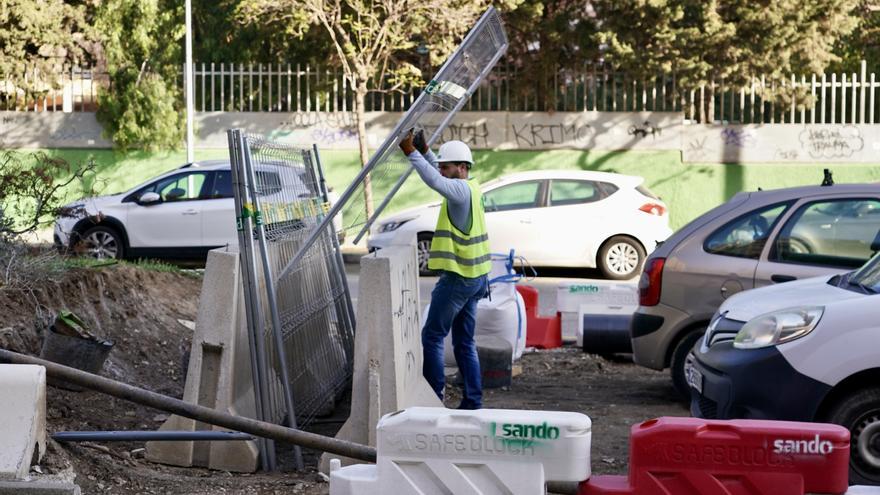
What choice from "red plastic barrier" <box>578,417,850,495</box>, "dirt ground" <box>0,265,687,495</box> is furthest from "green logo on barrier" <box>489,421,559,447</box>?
"dirt ground" <box>0,265,687,495</box>

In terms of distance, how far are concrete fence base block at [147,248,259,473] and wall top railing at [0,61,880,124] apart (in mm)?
17362

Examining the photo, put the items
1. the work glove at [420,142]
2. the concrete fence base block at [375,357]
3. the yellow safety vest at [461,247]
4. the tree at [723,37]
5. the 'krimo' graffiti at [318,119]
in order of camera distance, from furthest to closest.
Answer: the 'krimo' graffiti at [318,119]
the tree at [723,37]
the yellow safety vest at [461,247]
the work glove at [420,142]
the concrete fence base block at [375,357]

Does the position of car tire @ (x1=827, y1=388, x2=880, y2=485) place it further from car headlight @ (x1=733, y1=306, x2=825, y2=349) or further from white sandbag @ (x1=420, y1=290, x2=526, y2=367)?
white sandbag @ (x1=420, y1=290, x2=526, y2=367)

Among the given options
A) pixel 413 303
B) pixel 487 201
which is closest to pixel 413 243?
pixel 413 303

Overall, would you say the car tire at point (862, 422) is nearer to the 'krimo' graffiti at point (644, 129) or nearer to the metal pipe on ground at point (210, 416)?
the metal pipe on ground at point (210, 416)

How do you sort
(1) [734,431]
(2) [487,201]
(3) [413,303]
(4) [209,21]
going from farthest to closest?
(4) [209,21]
(2) [487,201]
(3) [413,303]
(1) [734,431]

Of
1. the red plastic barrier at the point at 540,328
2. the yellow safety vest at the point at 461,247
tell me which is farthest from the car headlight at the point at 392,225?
the yellow safety vest at the point at 461,247

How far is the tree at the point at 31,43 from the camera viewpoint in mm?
23953

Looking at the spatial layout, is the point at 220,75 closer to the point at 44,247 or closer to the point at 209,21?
the point at 209,21

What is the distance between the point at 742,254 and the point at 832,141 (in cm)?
1562

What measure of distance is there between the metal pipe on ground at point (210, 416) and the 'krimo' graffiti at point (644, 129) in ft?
62.5

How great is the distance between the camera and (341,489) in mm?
4699

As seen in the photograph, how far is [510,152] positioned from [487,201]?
5945mm

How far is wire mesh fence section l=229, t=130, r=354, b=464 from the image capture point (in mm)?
6719
